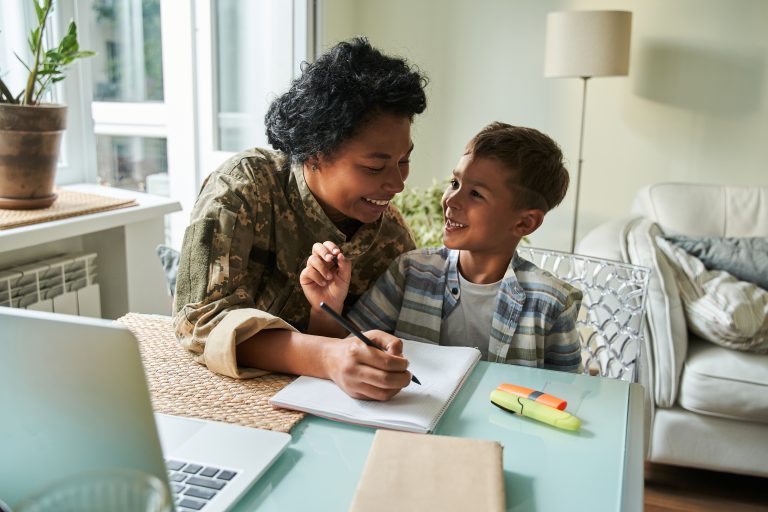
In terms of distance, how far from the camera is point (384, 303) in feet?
4.27

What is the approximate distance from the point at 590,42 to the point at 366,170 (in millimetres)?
1978

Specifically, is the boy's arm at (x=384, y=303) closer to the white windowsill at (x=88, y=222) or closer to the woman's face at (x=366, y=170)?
the woman's face at (x=366, y=170)

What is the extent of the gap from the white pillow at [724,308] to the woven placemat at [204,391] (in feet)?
5.17

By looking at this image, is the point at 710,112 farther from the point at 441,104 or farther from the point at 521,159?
the point at 521,159

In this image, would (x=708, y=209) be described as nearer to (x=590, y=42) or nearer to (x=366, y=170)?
(x=590, y=42)

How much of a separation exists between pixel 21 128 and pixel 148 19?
Result: 4.29 feet

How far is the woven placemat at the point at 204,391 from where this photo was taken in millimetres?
859

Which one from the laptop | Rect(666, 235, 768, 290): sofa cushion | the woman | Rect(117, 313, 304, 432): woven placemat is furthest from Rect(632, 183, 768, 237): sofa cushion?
the laptop

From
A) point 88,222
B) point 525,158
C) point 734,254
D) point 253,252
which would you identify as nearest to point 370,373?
point 253,252

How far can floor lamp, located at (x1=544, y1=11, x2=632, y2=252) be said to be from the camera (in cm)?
282

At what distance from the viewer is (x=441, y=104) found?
3582 millimetres

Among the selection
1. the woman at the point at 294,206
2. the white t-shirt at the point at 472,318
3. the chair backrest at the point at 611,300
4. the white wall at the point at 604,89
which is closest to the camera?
the woman at the point at 294,206

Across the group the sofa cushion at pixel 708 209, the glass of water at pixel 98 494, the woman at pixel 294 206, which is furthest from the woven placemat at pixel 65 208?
the sofa cushion at pixel 708 209

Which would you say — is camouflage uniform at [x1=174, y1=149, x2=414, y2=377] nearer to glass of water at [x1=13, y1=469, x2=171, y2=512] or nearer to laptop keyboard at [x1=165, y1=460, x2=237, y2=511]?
laptop keyboard at [x1=165, y1=460, x2=237, y2=511]
